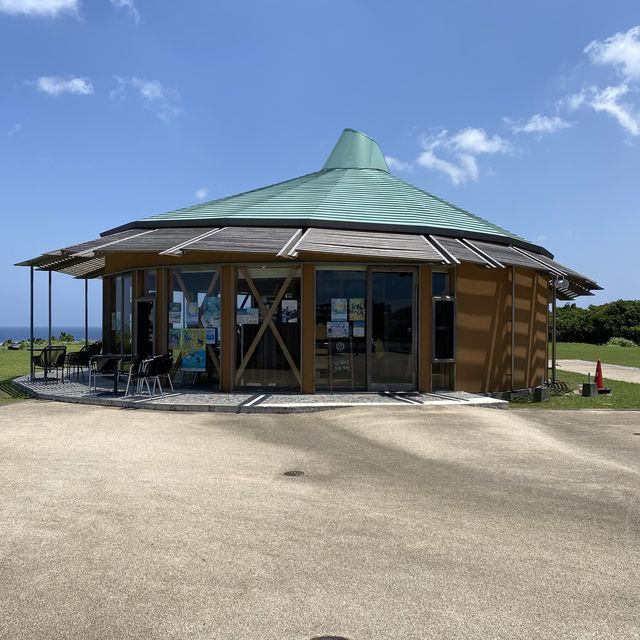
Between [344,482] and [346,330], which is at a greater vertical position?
[346,330]

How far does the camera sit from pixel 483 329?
14289mm

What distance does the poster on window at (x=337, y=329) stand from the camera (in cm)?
1308

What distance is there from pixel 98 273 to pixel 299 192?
8.14 m

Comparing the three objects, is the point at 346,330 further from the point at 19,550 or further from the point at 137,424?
the point at 19,550

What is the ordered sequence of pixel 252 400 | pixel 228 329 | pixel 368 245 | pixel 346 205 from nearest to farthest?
pixel 252 400, pixel 368 245, pixel 228 329, pixel 346 205

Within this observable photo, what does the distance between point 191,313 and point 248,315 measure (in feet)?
4.97

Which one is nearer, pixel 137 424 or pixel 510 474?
pixel 510 474

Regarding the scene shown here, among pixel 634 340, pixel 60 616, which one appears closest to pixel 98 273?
pixel 60 616

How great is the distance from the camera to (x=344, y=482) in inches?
253

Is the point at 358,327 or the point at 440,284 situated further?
the point at 440,284

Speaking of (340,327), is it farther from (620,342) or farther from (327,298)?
(620,342)

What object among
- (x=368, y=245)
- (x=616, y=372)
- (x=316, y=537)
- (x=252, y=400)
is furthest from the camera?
(x=616, y=372)

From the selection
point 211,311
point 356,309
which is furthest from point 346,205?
point 211,311

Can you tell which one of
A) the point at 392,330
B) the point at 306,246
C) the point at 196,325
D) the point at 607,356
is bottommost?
the point at 607,356
